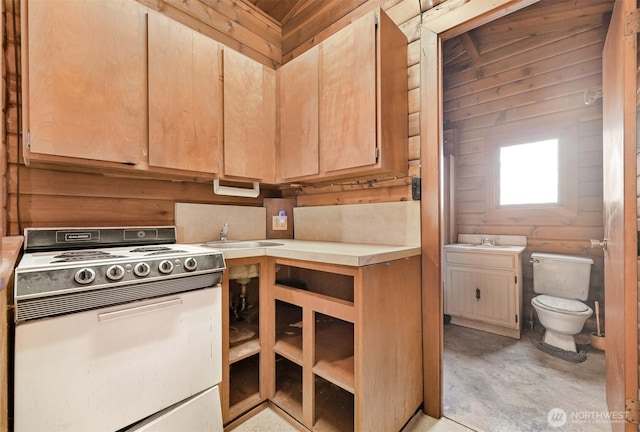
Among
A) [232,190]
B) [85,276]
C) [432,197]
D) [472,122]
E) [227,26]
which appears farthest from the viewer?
[472,122]

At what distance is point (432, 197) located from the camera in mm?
1542

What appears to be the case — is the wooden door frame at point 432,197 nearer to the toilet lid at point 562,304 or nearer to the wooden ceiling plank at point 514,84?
the toilet lid at point 562,304

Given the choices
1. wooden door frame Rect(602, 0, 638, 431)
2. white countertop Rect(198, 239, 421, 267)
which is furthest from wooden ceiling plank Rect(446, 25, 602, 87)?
white countertop Rect(198, 239, 421, 267)

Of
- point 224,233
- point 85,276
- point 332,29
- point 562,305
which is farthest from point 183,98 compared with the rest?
point 562,305

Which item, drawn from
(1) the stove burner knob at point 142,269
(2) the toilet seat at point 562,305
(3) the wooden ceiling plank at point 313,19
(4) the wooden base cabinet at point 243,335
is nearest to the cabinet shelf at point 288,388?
(4) the wooden base cabinet at point 243,335

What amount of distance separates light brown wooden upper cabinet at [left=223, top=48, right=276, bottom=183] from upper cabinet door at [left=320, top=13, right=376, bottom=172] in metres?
0.47

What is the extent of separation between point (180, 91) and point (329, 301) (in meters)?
1.46

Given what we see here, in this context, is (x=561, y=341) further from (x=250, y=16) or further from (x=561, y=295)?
(x=250, y=16)

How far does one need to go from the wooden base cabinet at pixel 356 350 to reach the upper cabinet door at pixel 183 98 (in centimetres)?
82

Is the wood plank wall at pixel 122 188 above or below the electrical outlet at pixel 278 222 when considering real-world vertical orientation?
above

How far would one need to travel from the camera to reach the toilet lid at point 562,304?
2.13m

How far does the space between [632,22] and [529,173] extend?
2.03 m

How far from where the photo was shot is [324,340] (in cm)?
157

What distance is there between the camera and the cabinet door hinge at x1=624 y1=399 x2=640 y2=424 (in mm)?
1053
